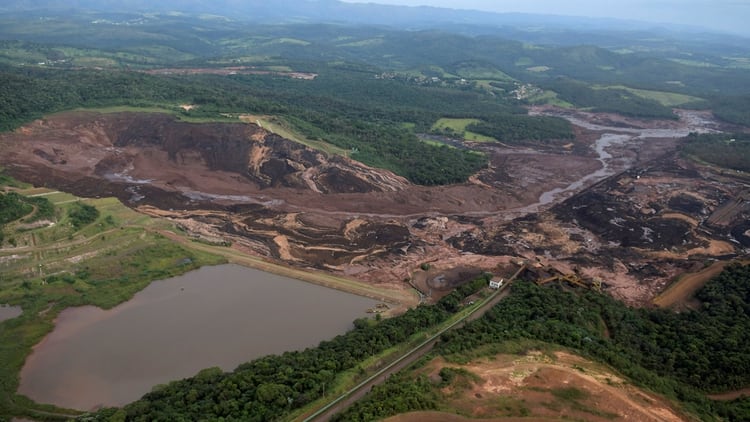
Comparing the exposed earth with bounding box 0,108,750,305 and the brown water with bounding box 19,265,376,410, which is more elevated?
the exposed earth with bounding box 0,108,750,305

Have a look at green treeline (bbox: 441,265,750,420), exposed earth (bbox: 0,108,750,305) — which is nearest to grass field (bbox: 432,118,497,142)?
exposed earth (bbox: 0,108,750,305)

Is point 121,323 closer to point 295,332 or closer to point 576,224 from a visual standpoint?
point 295,332

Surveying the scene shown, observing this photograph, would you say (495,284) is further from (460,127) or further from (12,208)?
(460,127)

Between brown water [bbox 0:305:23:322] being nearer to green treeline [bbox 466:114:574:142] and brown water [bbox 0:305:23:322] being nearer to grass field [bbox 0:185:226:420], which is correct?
grass field [bbox 0:185:226:420]

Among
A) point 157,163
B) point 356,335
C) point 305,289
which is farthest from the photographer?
point 157,163

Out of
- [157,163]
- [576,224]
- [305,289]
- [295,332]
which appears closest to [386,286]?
[305,289]

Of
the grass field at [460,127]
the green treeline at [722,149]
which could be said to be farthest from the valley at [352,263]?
the green treeline at [722,149]
